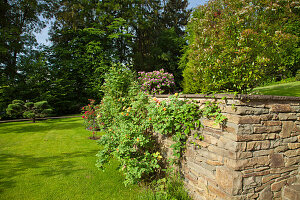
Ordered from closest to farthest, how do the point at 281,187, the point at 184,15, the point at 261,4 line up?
the point at 281,187
the point at 261,4
the point at 184,15

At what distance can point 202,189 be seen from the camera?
7.58ft

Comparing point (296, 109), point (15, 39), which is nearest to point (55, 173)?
point (296, 109)

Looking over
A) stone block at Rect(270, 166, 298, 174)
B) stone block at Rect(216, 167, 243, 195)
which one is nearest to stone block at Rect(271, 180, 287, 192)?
stone block at Rect(270, 166, 298, 174)

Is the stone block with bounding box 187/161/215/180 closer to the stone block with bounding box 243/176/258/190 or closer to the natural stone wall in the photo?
the natural stone wall

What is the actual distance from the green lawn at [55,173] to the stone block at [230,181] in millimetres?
1523

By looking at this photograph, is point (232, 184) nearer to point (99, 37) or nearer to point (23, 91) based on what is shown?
point (23, 91)

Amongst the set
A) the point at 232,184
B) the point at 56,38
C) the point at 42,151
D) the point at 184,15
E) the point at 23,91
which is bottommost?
the point at 42,151

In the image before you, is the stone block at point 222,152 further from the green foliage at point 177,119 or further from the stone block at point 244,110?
the stone block at point 244,110

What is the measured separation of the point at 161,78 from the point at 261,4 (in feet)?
12.2

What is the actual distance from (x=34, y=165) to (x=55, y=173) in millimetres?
755

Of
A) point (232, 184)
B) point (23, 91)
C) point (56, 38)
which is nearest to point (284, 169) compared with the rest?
point (232, 184)

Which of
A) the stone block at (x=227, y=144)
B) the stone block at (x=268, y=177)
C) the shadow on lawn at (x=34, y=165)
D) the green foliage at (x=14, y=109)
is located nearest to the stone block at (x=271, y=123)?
the stone block at (x=227, y=144)

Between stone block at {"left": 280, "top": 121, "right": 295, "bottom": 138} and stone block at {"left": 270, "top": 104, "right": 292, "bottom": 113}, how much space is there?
180mm

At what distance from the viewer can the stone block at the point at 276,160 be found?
6.93 ft
